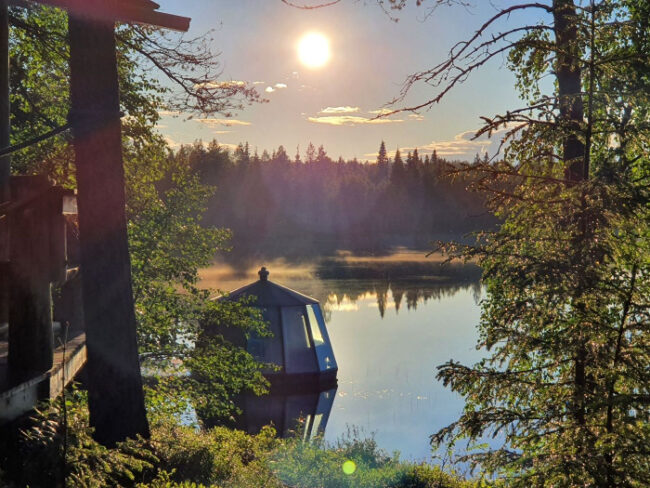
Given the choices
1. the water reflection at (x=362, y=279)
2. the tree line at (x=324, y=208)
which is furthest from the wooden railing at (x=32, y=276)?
the tree line at (x=324, y=208)

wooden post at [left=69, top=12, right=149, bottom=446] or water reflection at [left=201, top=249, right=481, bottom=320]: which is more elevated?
wooden post at [left=69, top=12, right=149, bottom=446]

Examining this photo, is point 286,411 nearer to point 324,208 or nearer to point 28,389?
point 28,389

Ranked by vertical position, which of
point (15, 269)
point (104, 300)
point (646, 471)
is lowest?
point (646, 471)

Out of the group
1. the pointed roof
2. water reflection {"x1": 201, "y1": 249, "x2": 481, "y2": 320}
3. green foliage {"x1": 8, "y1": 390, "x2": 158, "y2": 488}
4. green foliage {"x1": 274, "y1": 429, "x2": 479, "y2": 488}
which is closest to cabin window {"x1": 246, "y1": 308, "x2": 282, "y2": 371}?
the pointed roof

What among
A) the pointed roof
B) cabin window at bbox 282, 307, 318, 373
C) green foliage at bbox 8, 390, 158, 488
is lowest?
cabin window at bbox 282, 307, 318, 373

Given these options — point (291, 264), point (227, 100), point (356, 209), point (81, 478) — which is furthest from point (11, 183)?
point (356, 209)

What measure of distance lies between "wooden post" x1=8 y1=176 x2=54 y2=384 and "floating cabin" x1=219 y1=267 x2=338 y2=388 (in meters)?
13.6

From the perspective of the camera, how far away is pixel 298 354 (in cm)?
1914

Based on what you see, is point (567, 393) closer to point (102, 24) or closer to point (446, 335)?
point (102, 24)

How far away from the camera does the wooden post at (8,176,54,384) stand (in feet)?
15.1

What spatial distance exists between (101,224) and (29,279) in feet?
3.86

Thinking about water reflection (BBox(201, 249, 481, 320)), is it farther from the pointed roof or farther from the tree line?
the tree line

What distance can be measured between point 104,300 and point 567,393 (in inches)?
153

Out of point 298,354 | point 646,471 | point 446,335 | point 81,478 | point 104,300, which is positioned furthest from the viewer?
point 446,335
